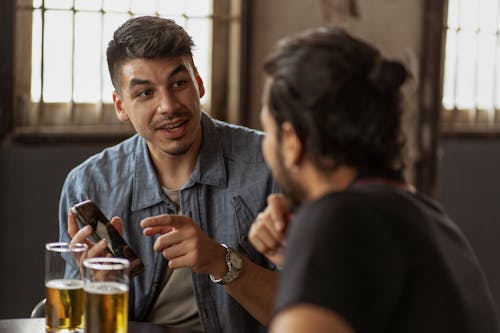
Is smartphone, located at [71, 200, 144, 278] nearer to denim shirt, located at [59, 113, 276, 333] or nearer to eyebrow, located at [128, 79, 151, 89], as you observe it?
denim shirt, located at [59, 113, 276, 333]

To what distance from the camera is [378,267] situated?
116 cm

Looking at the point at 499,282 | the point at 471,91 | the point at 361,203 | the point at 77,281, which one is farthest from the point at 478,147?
the point at 361,203

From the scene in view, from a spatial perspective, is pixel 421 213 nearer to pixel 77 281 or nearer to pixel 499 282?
pixel 77 281

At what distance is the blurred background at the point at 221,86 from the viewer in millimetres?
3498

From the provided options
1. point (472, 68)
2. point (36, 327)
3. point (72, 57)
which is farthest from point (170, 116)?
point (472, 68)

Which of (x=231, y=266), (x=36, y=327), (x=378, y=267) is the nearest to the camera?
(x=378, y=267)

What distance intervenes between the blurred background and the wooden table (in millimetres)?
1229

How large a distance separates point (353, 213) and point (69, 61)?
260cm

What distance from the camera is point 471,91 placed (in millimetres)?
4992

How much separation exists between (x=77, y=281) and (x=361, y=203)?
80 centimetres

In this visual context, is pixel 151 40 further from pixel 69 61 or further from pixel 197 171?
pixel 69 61

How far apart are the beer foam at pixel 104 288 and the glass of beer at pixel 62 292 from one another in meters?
0.16

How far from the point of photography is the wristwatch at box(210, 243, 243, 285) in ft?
6.90

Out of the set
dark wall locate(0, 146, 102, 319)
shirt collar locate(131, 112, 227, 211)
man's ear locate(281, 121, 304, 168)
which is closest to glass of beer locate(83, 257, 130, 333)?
man's ear locate(281, 121, 304, 168)
